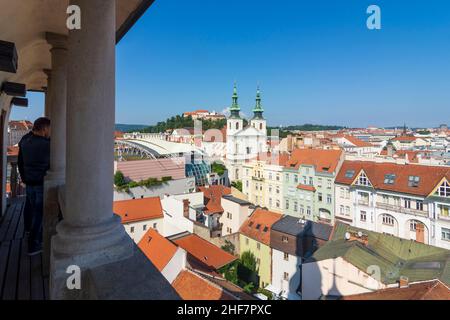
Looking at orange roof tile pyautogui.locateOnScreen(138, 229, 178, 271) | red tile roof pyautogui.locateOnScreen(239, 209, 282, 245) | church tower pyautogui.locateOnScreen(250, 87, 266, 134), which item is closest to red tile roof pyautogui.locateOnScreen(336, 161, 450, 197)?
red tile roof pyautogui.locateOnScreen(239, 209, 282, 245)

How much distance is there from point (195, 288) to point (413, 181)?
871 inches

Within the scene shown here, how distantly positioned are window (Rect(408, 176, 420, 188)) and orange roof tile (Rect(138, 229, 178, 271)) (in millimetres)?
21153

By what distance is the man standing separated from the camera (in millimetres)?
4262

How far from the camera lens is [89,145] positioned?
7.18ft

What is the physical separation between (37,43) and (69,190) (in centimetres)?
448

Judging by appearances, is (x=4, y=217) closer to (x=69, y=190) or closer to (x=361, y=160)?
(x=69, y=190)

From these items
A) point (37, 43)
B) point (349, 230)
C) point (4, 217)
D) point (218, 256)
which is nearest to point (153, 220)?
point (218, 256)

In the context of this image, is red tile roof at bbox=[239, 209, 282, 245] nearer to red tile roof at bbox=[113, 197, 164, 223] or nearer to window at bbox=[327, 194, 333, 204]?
window at bbox=[327, 194, 333, 204]

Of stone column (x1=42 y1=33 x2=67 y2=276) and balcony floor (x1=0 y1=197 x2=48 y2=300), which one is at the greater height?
stone column (x1=42 y1=33 x2=67 y2=276)

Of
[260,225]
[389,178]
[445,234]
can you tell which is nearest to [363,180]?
[389,178]

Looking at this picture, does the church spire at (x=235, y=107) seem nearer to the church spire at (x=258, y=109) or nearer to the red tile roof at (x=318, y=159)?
the church spire at (x=258, y=109)

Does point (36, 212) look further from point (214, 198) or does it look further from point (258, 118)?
point (258, 118)

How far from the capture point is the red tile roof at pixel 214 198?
31.2 metres

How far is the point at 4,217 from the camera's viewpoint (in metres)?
6.40
